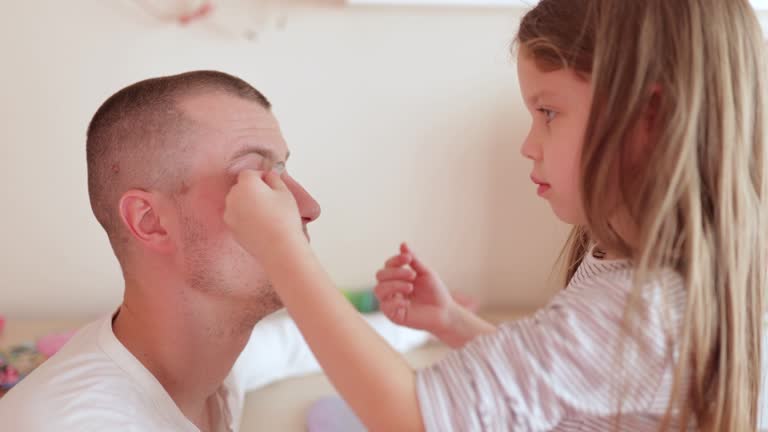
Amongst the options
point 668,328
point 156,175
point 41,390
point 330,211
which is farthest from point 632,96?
point 330,211

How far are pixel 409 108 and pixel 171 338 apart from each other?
2.68 feet

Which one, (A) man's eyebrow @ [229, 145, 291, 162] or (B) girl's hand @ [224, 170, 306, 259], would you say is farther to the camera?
(A) man's eyebrow @ [229, 145, 291, 162]

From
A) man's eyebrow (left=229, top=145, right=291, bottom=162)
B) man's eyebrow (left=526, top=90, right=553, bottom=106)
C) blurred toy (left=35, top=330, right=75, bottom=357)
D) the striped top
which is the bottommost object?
blurred toy (left=35, top=330, right=75, bottom=357)

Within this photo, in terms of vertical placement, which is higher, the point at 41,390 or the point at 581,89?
the point at 581,89

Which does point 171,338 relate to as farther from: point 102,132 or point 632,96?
point 632,96

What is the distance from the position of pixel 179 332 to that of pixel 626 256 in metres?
0.60

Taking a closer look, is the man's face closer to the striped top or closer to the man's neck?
the man's neck

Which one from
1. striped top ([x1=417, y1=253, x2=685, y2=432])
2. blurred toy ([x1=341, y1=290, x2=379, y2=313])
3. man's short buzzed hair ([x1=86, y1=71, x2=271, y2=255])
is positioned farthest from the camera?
blurred toy ([x1=341, y1=290, x2=379, y2=313])

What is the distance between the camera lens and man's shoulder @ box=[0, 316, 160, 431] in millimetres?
853

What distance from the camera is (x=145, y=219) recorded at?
1023mm

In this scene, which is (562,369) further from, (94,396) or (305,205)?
(94,396)

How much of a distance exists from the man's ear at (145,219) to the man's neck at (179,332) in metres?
0.06

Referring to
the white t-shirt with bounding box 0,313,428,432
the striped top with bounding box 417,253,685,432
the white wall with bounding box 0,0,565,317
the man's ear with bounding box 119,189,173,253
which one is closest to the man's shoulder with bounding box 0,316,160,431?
the white t-shirt with bounding box 0,313,428,432

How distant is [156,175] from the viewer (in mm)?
1015
